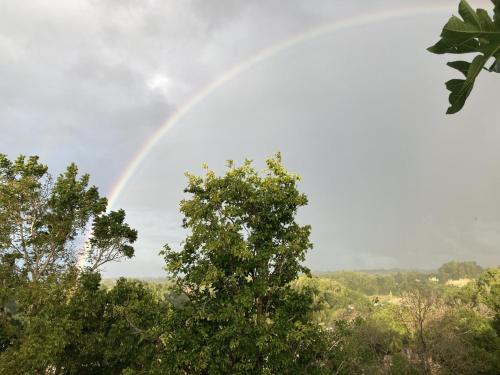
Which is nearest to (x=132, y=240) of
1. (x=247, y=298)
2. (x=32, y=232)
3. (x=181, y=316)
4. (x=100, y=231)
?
(x=100, y=231)

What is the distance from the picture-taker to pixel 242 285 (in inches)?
581

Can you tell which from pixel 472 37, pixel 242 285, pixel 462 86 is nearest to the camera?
pixel 472 37

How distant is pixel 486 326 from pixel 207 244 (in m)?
47.8

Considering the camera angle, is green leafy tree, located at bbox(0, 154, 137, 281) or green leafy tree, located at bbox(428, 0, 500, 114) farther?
green leafy tree, located at bbox(0, 154, 137, 281)

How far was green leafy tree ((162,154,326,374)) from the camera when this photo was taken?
44.8 ft

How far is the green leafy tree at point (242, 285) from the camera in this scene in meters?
13.6

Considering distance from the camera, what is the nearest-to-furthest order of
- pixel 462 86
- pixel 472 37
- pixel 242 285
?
pixel 472 37 < pixel 462 86 < pixel 242 285

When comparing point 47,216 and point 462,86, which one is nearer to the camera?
point 462,86

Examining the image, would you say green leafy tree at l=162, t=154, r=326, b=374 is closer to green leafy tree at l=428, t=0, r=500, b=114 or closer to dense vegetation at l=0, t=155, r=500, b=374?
dense vegetation at l=0, t=155, r=500, b=374

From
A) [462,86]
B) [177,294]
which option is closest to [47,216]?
[177,294]

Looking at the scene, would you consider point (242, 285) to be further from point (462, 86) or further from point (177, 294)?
point (462, 86)

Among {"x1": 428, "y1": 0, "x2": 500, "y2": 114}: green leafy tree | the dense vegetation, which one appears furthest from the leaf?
the dense vegetation

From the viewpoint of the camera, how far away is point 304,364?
Result: 15.2 metres

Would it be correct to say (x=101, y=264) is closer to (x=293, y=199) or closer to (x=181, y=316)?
(x=181, y=316)
